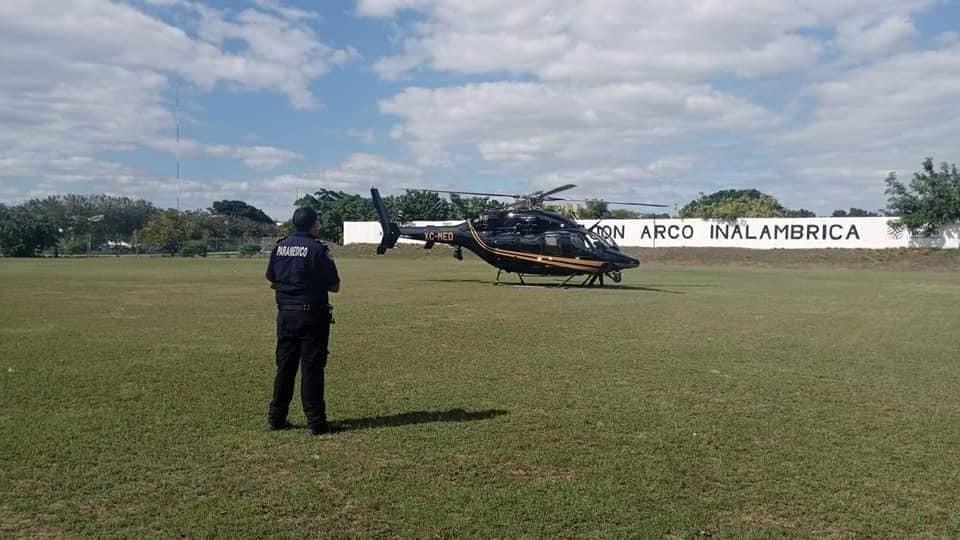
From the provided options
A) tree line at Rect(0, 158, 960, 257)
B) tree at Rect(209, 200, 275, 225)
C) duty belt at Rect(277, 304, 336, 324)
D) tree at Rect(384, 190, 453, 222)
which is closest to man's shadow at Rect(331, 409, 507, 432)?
Result: duty belt at Rect(277, 304, 336, 324)

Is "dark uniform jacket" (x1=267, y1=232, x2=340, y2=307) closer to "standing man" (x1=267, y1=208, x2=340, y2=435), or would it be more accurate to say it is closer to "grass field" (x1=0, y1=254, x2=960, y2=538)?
"standing man" (x1=267, y1=208, x2=340, y2=435)

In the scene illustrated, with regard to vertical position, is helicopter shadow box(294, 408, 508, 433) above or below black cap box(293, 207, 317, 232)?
below

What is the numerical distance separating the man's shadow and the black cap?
187cm

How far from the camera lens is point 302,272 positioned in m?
6.70

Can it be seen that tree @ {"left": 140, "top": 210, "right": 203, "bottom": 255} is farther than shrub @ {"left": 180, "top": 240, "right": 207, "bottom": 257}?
Yes

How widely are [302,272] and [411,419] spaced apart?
1.78m

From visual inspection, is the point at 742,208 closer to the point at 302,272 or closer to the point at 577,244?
the point at 577,244

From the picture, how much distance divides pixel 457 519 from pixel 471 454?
132 cm

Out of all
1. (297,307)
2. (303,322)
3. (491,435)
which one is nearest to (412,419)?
(491,435)

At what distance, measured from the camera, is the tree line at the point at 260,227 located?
5459cm

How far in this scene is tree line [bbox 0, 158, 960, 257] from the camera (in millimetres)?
54594

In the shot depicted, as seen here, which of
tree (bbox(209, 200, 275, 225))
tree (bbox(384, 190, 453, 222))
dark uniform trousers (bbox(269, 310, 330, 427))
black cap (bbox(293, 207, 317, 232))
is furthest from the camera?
tree (bbox(209, 200, 275, 225))

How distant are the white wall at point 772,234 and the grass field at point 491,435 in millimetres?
46207

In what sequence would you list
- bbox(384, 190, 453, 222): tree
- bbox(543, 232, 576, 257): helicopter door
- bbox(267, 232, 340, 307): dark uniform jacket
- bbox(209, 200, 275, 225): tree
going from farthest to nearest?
bbox(209, 200, 275, 225): tree, bbox(384, 190, 453, 222): tree, bbox(543, 232, 576, 257): helicopter door, bbox(267, 232, 340, 307): dark uniform jacket
